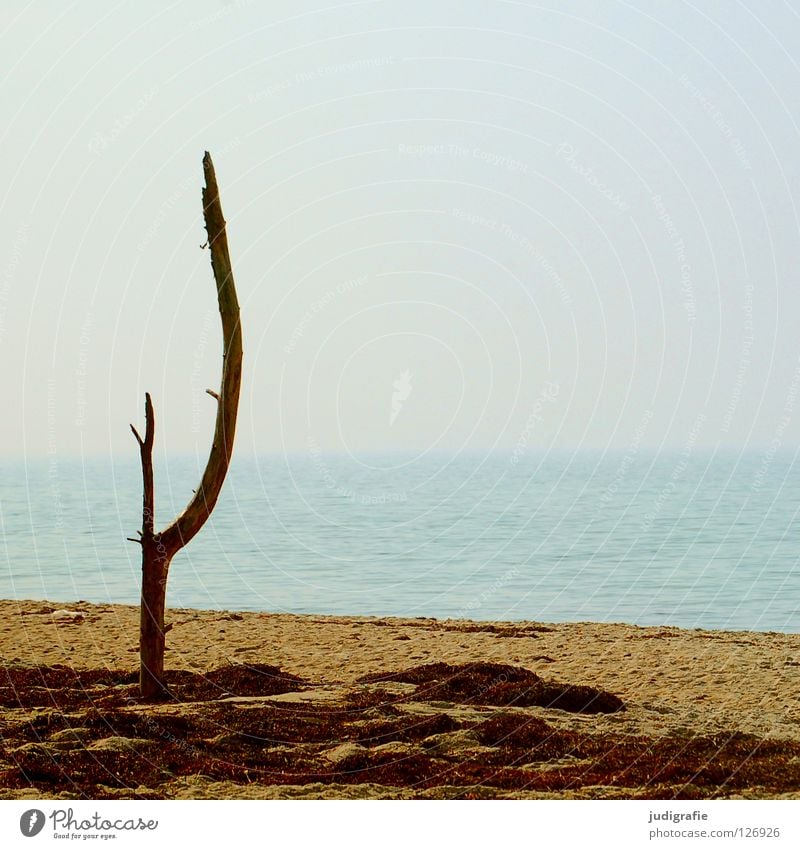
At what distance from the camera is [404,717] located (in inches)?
399

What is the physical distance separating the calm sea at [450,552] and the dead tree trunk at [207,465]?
6.16 m

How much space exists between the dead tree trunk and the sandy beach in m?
0.63

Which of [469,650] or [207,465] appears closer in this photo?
[207,465]

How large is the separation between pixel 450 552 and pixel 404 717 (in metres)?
22.8

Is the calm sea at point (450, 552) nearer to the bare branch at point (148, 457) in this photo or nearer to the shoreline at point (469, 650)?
the shoreline at point (469, 650)

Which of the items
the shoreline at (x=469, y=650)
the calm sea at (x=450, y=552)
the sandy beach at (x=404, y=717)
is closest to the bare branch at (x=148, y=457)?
the sandy beach at (x=404, y=717)

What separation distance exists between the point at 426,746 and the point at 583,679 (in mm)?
3676

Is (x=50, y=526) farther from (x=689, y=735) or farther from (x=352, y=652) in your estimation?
(x=689, y=735)

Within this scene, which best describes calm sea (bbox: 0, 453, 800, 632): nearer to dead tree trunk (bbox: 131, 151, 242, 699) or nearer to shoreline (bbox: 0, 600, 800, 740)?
shoreline (bbox: 0, 600, 800, 740)

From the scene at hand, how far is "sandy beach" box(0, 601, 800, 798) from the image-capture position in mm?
8656
